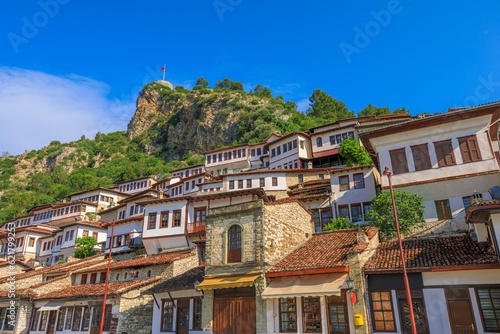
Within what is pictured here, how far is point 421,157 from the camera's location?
25172mm

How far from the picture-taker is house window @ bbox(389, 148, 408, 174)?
25.6m

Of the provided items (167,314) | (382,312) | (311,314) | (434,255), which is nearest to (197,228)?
(167,314)

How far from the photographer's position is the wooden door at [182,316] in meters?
20.9

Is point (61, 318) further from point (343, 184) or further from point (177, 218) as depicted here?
point (343, 184)

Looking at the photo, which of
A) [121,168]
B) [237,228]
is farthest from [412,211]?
[121,168]

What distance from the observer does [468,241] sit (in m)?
17.0

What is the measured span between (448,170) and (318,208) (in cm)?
1207

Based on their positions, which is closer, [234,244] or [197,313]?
[234,244]

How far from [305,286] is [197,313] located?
7813mm

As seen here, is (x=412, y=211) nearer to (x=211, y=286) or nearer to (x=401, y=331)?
(x=401, y=331)

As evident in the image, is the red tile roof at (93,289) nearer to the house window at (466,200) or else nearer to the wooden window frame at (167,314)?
the wooden window frame at (167,314)

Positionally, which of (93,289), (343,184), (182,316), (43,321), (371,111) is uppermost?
(371,111)

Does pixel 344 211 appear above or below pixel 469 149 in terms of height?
below

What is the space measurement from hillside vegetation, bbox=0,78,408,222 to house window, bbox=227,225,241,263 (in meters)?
53.3
